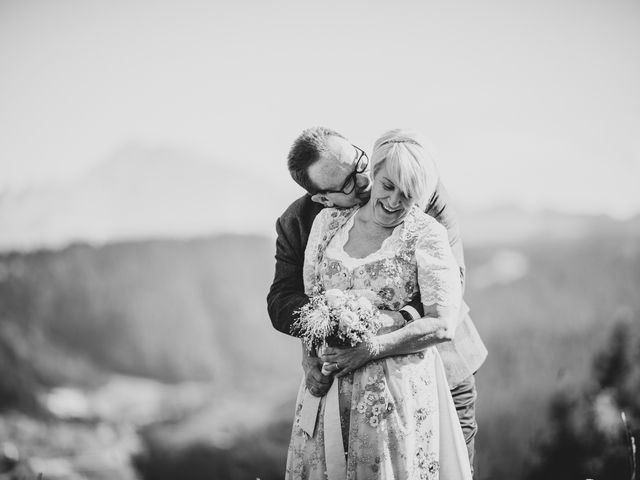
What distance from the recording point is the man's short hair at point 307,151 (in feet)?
Answer: 8.48

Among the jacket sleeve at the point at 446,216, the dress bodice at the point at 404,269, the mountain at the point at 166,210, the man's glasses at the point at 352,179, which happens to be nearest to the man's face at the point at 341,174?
the man's glasses at the point at 352,179

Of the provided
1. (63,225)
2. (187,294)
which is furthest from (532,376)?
(63,225)

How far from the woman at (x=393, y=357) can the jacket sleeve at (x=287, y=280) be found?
190 mm

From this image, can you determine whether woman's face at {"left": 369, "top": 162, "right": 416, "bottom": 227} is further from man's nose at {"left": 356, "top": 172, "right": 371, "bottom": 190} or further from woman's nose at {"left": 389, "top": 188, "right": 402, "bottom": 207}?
man's nose at {"left": 356, "top": 172, "right": 371, "bottom": 190}

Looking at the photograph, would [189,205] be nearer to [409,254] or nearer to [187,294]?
[187,294]

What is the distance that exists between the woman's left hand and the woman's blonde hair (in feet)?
2.16

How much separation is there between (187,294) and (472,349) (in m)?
7.52

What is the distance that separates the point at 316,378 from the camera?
96.4 inches

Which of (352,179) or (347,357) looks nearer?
(347,357)

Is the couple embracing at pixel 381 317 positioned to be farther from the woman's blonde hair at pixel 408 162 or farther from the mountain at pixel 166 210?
the mountain at pixel 166 210

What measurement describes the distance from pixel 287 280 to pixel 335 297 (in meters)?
0.54

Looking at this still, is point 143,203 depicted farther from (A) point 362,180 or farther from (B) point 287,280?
(A) point 362,180

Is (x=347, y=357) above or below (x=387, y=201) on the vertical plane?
below

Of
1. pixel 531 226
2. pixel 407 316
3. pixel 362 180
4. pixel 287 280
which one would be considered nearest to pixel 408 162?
pixel 362 180
